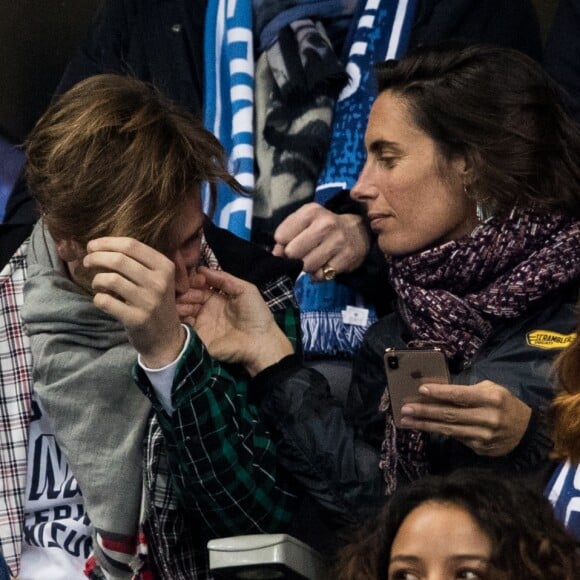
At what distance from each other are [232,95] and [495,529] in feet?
5.08

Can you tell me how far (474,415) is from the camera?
7.54 ft

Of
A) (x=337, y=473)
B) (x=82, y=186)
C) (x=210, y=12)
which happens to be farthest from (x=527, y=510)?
(x=210, y=12)

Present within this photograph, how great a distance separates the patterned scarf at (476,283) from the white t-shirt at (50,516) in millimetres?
559

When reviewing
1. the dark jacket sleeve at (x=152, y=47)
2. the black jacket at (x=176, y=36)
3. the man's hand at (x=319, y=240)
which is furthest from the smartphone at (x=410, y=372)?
the dark jacket sleeve at (x=152, y=47)

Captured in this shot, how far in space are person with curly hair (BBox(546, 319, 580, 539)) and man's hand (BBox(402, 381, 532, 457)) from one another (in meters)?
0.07

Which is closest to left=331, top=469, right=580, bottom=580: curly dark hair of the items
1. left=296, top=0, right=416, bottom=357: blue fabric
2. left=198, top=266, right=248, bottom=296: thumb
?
left=198, top=266, right=248, bottom=296: thumb

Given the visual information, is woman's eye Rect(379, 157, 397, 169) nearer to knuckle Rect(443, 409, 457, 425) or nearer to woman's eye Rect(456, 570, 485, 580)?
knuckle Rect(443, 409, 457, 425)

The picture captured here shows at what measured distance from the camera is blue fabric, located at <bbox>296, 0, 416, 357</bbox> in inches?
119

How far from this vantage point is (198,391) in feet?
7.88

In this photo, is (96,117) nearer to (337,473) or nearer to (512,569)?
(337,473)

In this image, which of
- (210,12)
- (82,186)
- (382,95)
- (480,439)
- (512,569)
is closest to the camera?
(512,569)

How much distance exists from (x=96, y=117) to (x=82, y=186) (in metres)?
0.13

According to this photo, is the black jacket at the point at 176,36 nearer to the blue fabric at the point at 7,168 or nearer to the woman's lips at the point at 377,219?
the blue fabric at the point at 7,168

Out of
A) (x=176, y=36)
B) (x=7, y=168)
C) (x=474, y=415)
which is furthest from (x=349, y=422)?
(x=7, y=168)
